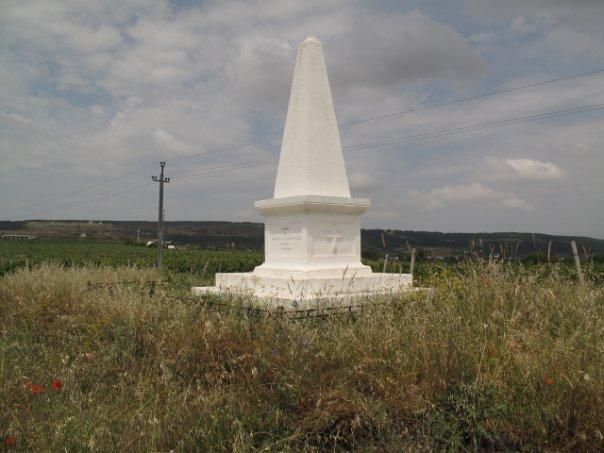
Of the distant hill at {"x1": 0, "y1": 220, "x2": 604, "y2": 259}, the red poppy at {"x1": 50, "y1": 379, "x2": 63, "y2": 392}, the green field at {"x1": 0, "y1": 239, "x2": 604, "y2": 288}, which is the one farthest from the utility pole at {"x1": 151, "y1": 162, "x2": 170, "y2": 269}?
the red poppy at {"x1": 50, "y1": 379, "x2": 63, "y2": 392}

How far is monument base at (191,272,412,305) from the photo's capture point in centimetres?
783

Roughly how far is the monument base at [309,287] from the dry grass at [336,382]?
2.18m

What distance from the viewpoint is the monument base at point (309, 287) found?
7832mm

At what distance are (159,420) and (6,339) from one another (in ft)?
11.8

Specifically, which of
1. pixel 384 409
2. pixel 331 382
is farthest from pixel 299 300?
pixel 384 409

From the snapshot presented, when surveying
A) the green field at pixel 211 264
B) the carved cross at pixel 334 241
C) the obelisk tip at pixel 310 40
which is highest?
the obelisk tip at pixel 310 40

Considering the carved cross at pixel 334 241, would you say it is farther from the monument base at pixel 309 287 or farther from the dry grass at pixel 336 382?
the dry grass at pixel 336 382

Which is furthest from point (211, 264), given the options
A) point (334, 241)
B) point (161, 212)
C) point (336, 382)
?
point (336, 382)

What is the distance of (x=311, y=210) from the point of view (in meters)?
8.91

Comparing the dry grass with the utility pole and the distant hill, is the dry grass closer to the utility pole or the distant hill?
the distant hill

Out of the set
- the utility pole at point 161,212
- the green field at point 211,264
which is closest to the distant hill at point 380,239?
the green field at point 211,264

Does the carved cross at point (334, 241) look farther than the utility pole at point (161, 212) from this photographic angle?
No

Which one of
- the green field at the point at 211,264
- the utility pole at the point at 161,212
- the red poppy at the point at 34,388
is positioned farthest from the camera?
the utility pole at the point at 161,212

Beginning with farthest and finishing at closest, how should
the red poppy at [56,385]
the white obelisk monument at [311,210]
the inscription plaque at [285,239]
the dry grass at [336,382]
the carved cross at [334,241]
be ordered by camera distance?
the carved cross at [334,241], the inscription plaque at [285,239], the white obelisk monument at [311,210], the red poppy at [56,385], the dry grass at [336,382]
